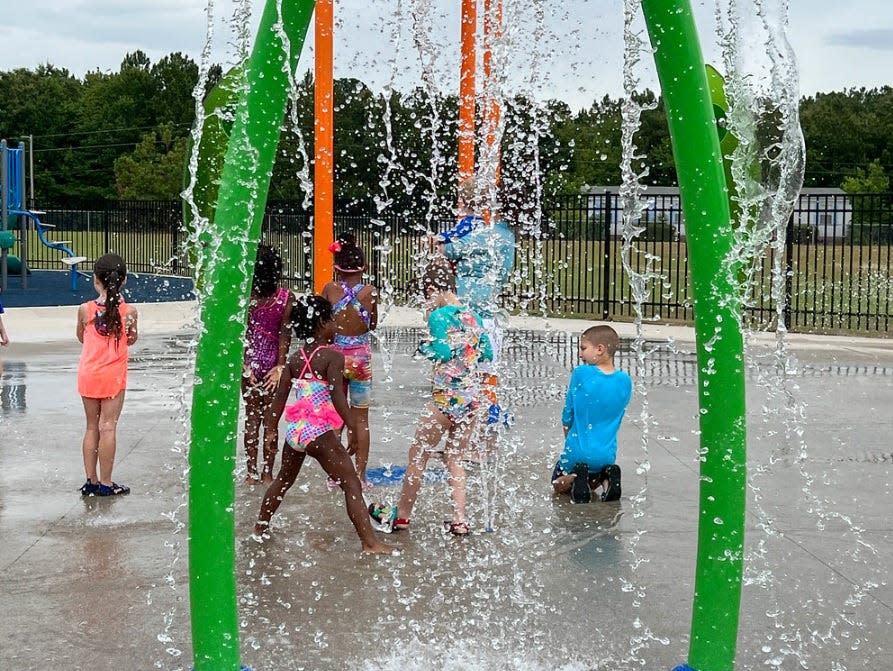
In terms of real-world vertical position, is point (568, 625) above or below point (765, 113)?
below

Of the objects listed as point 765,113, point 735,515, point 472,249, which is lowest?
point 735,515

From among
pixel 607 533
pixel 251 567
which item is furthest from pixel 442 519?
pixel 251 567

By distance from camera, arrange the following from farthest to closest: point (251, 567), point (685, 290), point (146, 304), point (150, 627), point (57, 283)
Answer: point (57, 283)
point (685, 290)
point (146, 304)
point (251, 567)
point (150, 627)

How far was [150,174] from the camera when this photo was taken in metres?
62.1

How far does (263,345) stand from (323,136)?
6.88 feet

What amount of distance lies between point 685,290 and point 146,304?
10.9 m

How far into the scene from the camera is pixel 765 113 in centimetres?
468

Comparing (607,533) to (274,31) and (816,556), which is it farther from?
(274,31)

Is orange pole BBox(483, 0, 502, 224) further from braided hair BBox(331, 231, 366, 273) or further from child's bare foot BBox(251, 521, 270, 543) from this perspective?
child's bare foot BBox(251, 521, 270, 543)

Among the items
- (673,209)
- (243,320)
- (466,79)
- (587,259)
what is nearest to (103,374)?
(243,320)

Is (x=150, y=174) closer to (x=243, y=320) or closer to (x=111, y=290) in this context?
(x=111, y=290)

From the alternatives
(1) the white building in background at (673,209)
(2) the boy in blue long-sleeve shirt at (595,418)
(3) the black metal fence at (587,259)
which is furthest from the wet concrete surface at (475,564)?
(3) the black metal fence at (587,259)

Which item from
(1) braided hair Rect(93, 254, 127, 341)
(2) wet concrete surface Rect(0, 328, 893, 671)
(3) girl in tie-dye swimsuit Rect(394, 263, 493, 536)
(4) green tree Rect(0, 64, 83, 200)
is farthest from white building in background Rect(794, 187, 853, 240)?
(4) green tree Rect(0, 64, 83, 200)

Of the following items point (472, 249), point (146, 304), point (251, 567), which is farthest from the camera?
point (146, 304)
